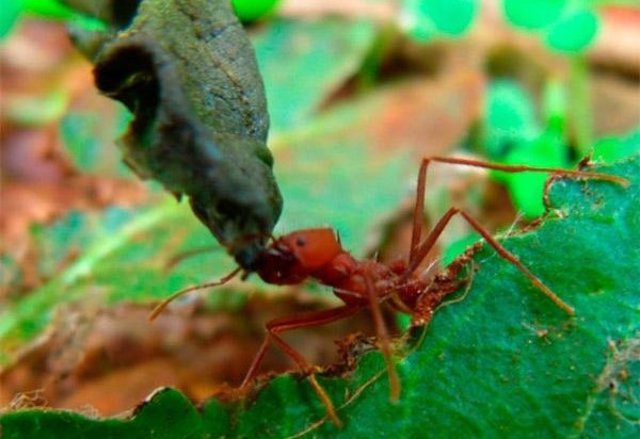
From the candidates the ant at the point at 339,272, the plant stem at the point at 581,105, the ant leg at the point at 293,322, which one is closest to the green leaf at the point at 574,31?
the plant stem at the point at 581,105

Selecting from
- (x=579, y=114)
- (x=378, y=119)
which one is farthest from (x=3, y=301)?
(x=579, y=114)

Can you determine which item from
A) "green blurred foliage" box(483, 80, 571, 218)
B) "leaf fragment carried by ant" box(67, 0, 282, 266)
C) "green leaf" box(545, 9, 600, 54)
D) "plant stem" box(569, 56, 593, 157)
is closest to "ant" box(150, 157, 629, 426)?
"leaf fragment carried by ant" box(67, 0, 282, 266)

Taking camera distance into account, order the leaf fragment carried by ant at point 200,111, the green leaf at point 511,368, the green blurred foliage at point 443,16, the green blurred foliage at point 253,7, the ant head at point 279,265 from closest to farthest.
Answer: the leaf fragment carried by ant at point 200,111 → the green leaf at point 511,368 → the ant head at point 279,265 → the green blurred foliage at point 443,16 → the green blurred foliage at point 253,7

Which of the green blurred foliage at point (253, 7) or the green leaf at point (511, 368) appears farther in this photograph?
the green blurred foliage at point (253, 7)

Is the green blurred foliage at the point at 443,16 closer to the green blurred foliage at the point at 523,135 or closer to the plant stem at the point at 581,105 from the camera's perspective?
the green blurred foliage at the point at 523,135

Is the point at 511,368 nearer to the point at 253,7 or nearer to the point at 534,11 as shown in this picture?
the point at 534,11

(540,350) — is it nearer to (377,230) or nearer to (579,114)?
(377,230)
